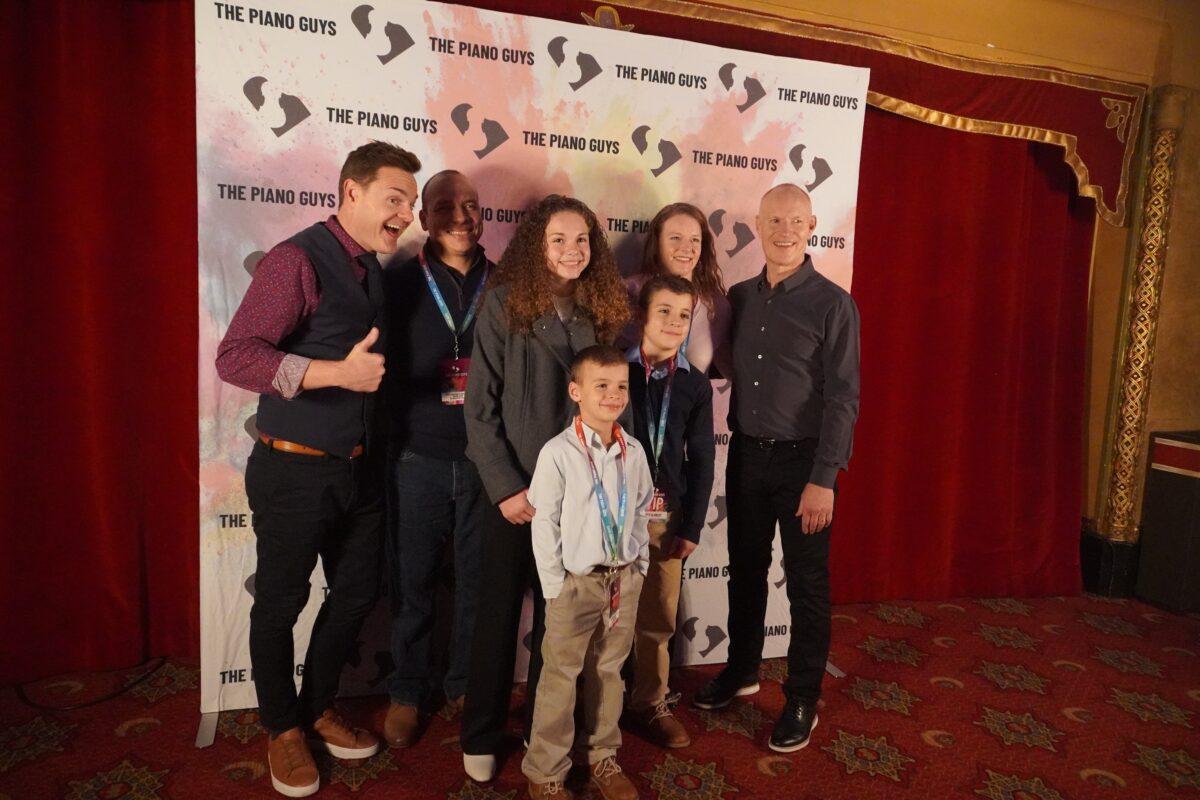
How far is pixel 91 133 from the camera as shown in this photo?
2527mm

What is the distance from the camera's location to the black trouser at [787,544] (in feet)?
7.77

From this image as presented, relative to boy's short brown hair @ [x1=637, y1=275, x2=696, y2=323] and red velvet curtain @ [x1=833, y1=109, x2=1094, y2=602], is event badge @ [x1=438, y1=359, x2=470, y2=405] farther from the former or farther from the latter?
red velvet curtain @ [x1=833, y1=109, x2=1094, y2=602]

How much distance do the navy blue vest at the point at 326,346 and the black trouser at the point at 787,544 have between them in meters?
1.29

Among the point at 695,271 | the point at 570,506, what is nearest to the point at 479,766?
the point at 570,506

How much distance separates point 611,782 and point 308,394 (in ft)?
4.63

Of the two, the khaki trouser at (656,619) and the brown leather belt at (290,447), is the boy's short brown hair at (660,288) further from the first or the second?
the brown leather belt at (290,447)

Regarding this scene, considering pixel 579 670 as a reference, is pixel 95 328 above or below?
above

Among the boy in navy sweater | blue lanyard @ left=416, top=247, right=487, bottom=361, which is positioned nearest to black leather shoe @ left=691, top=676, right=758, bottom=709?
the boy in navy sweater

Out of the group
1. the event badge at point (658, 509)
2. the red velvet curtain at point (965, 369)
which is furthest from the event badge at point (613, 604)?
the red velvet curtain at point (965, 369)

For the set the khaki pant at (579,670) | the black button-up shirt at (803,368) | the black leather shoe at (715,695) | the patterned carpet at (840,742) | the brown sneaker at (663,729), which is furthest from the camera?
the black leather shoe at (715,695)

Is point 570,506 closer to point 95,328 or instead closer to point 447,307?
point 447,307

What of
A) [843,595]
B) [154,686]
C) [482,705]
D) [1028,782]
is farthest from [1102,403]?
[154,686]

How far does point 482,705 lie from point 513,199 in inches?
67.3

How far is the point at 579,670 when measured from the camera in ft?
6.56
